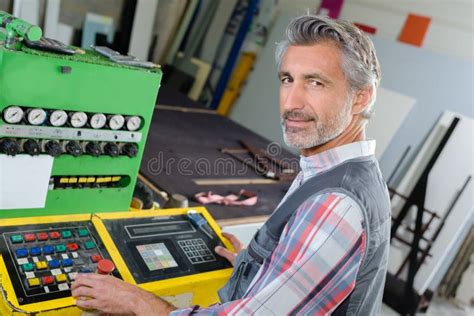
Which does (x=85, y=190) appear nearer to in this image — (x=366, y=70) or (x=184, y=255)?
(x=184, y=255)

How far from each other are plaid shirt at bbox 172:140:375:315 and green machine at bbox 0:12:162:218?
0.63m

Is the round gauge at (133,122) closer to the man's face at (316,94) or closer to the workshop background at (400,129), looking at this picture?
the man's face at (316,94)

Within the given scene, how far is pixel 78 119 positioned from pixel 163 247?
0.44m

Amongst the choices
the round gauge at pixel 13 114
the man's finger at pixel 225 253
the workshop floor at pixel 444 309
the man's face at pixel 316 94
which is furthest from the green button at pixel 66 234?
the workshop floor at pixel 444 309

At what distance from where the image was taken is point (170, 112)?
121 inches

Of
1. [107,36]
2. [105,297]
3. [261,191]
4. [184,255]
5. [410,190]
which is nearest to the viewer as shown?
[105,297]

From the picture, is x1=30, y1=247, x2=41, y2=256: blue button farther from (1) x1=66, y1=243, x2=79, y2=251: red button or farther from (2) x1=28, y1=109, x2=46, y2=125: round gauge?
(2) x1=28, y1=109, x2=46, y2=125: round gauge

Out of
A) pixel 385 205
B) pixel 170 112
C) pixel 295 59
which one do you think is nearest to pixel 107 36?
pixel 170 112

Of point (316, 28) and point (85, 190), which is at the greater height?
point (316, 28)

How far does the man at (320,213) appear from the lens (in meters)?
0.87

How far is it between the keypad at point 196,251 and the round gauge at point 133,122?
375 millimetres

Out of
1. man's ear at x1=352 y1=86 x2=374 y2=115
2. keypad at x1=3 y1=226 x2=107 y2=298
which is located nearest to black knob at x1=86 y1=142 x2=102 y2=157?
keypad at x1=3 y1=226 x2=107 y2=298

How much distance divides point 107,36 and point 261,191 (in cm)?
255

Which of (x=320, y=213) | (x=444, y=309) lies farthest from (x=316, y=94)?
(x=444, y=309)
